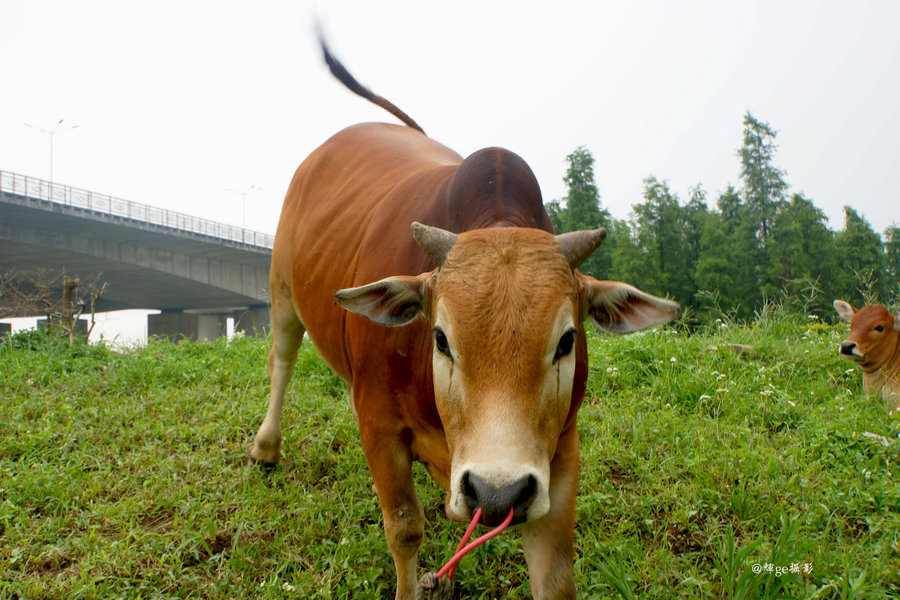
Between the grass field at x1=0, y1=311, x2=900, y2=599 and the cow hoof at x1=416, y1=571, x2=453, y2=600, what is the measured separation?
0.32 m

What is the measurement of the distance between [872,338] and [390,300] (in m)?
4.97

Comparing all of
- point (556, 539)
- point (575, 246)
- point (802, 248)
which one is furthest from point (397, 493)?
point (802, 248)

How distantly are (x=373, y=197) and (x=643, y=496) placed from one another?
2253 mm

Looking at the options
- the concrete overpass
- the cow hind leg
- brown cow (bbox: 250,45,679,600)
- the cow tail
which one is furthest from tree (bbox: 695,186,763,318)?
brown cow (bbox: 250,45,679,600)

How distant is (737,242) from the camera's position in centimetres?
3684

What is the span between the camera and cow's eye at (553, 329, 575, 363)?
1906 millimetres

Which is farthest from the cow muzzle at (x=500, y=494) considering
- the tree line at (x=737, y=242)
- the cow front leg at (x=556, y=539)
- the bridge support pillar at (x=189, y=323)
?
the bridge support pillar at (x=189, y=323)

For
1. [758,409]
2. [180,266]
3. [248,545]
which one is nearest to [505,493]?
[248,545]

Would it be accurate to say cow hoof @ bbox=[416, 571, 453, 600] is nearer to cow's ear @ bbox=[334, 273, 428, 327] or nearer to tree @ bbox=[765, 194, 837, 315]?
cow's ear @ bbox=[334, 273, 428, 327]

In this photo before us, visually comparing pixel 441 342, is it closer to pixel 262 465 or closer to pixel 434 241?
pixel 434 241

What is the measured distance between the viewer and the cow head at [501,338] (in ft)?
5.32

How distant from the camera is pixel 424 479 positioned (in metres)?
3.74

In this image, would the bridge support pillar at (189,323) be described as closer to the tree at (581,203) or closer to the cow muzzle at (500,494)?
the tree at (581,203)

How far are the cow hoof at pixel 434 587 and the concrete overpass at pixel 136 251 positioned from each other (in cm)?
1969
